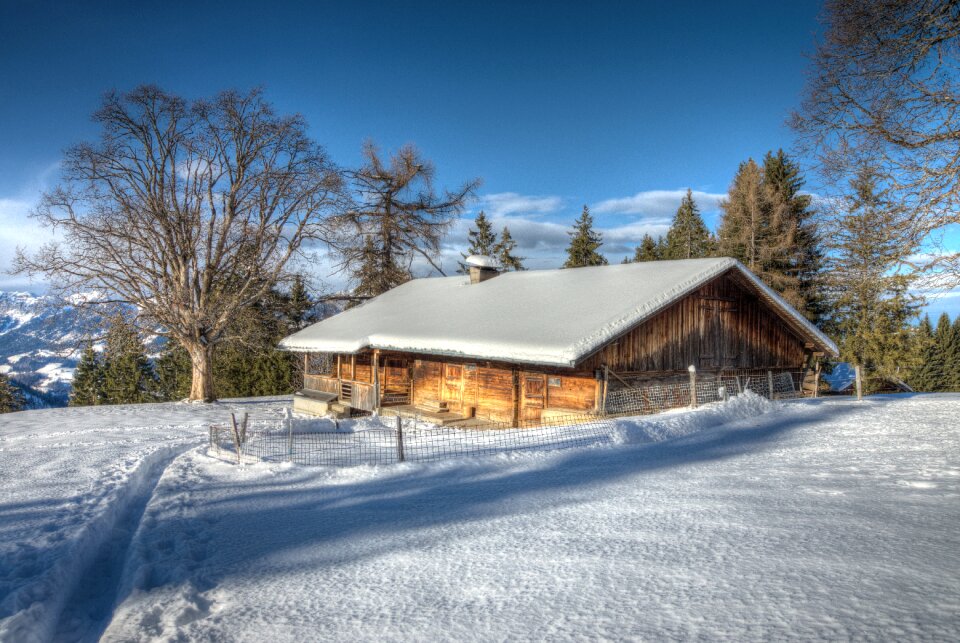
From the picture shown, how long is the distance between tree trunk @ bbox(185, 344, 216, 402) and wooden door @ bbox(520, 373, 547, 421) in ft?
50.5

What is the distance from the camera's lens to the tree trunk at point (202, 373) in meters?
24.6

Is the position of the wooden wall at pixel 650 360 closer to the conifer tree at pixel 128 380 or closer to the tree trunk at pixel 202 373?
the tree trunk at pixel 202 373

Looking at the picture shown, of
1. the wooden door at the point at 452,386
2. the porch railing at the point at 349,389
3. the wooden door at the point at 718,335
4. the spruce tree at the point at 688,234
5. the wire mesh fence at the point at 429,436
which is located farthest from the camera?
the spruce tree at the point at 688,234

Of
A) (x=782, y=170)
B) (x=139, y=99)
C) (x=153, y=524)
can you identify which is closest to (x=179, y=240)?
(x=139, y=99)

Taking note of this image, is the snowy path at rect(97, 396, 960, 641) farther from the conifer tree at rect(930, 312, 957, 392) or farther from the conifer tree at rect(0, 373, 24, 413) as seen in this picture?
the conifer tree at rect(930, 312, 957, 392)

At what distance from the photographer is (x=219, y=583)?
516 cm

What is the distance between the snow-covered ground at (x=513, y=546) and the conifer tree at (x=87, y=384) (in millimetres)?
46733

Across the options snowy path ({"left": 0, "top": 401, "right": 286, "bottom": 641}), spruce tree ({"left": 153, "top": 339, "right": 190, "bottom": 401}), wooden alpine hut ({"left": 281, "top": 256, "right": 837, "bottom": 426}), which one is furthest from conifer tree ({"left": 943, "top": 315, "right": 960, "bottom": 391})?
spruce tree ({"left": 153, "top": 339, "right": 190, "bottom": 401})

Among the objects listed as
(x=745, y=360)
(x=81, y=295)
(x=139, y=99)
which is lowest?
(x=745, y=360)

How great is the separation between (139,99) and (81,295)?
857 cm

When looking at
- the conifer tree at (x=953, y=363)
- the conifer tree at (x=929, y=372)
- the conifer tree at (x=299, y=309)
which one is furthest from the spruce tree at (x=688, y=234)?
the conifer tree at (x=299, y=309)

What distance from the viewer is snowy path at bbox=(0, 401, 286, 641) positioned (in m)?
5.05

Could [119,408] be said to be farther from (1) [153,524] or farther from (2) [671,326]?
(2) [671,326]

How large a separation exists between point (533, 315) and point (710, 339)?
6058 mm
